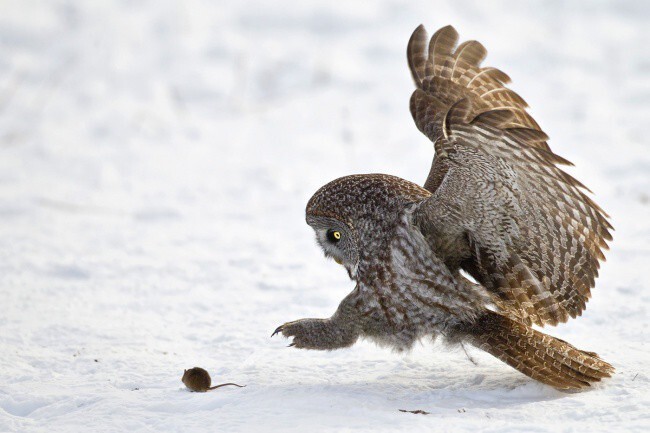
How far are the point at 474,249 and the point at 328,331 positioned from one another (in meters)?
0.76

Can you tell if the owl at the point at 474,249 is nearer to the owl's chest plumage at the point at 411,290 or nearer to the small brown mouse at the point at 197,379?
the owl's chest plumage at the point at 411,290

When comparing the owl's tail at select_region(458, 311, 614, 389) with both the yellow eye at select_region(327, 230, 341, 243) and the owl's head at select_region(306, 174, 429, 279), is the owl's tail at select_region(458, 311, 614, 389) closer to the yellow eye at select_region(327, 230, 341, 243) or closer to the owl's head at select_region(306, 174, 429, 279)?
the owl's head at select_region(306, 174, 429, 279)

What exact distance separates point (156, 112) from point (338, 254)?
5.14 meters

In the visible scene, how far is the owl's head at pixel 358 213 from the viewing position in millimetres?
3867

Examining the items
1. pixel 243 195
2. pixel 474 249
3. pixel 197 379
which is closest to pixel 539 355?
pixel 474 249

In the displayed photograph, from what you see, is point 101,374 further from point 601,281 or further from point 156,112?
point 156,112

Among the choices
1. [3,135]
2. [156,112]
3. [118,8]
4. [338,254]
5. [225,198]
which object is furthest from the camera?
[118,8]

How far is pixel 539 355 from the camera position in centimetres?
362

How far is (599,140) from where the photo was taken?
25.5 feet

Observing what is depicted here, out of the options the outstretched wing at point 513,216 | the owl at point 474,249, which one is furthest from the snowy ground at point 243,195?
the outstretched wing at point 513,216

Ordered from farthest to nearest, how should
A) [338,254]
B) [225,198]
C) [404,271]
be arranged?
[225,198]
[338,254]
[404,271]

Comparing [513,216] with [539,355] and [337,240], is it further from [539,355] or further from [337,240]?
[337,240]

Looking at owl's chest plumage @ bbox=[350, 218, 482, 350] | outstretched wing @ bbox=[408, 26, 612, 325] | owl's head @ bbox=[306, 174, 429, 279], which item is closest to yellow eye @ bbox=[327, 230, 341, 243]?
owl's head @ bbox=[306, 174, 429, 279]

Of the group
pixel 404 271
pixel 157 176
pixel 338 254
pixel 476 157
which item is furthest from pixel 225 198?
pixel 476 157
